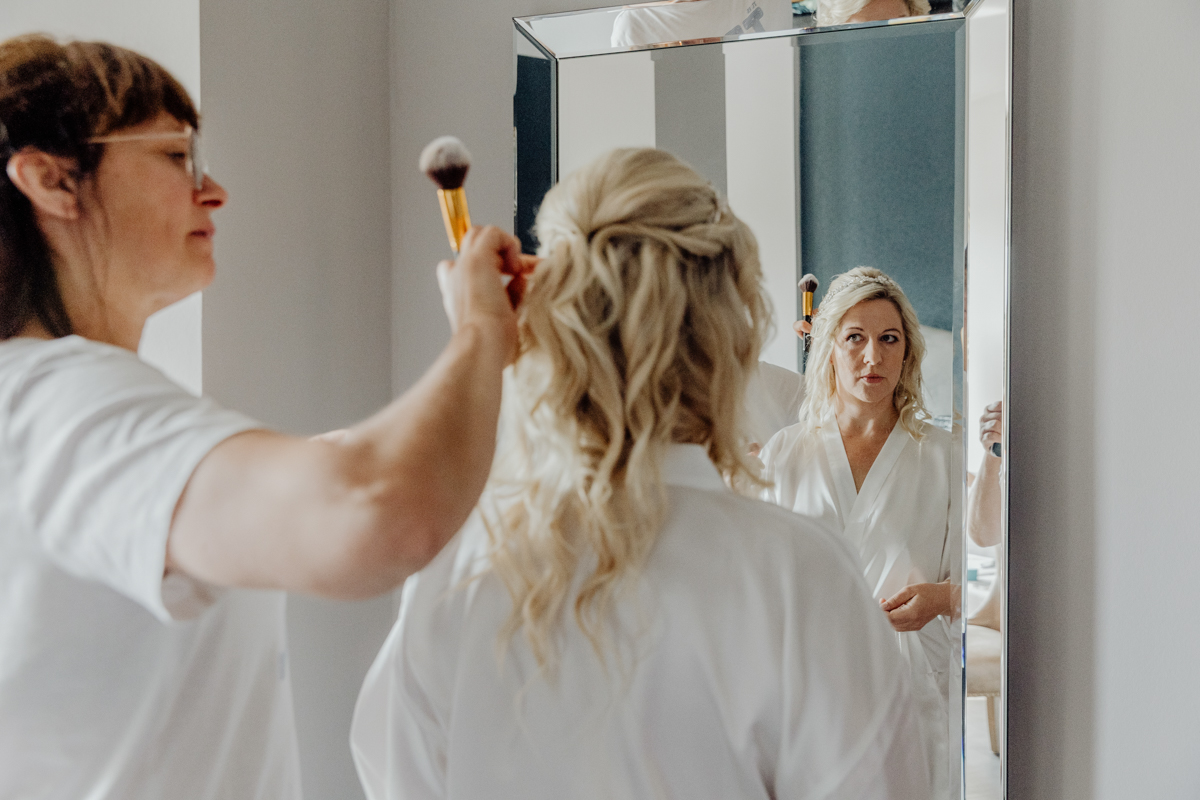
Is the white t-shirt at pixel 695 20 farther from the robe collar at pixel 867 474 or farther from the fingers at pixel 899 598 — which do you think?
the fingers at pixel 899 598

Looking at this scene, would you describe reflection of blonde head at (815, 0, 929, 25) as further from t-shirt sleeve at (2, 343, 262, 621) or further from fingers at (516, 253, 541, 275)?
t-shirt sleeve at (2, 343, 262, 621)

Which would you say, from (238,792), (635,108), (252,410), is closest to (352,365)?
(252,410)

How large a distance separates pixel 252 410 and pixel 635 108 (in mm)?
593

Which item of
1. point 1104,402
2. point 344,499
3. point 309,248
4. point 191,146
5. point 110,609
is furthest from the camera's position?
point 309,248

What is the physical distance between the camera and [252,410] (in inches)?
42.6

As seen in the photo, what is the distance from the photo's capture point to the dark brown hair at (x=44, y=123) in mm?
598

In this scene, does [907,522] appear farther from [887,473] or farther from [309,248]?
[309,248]

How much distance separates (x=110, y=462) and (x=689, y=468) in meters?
0.36

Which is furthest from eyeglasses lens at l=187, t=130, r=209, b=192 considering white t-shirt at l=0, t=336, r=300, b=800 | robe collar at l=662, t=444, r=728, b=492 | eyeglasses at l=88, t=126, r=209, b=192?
robe collar at l=662, t=444, r=728, b=492

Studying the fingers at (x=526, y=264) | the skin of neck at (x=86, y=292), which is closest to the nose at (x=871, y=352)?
the fingers at (x=526, y=264)

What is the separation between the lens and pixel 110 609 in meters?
0.58

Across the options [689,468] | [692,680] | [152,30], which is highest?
[152,30]

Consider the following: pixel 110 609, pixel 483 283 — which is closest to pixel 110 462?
pixel 110 609

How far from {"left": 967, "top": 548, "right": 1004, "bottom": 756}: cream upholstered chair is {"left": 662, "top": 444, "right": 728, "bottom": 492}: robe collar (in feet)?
1.60
